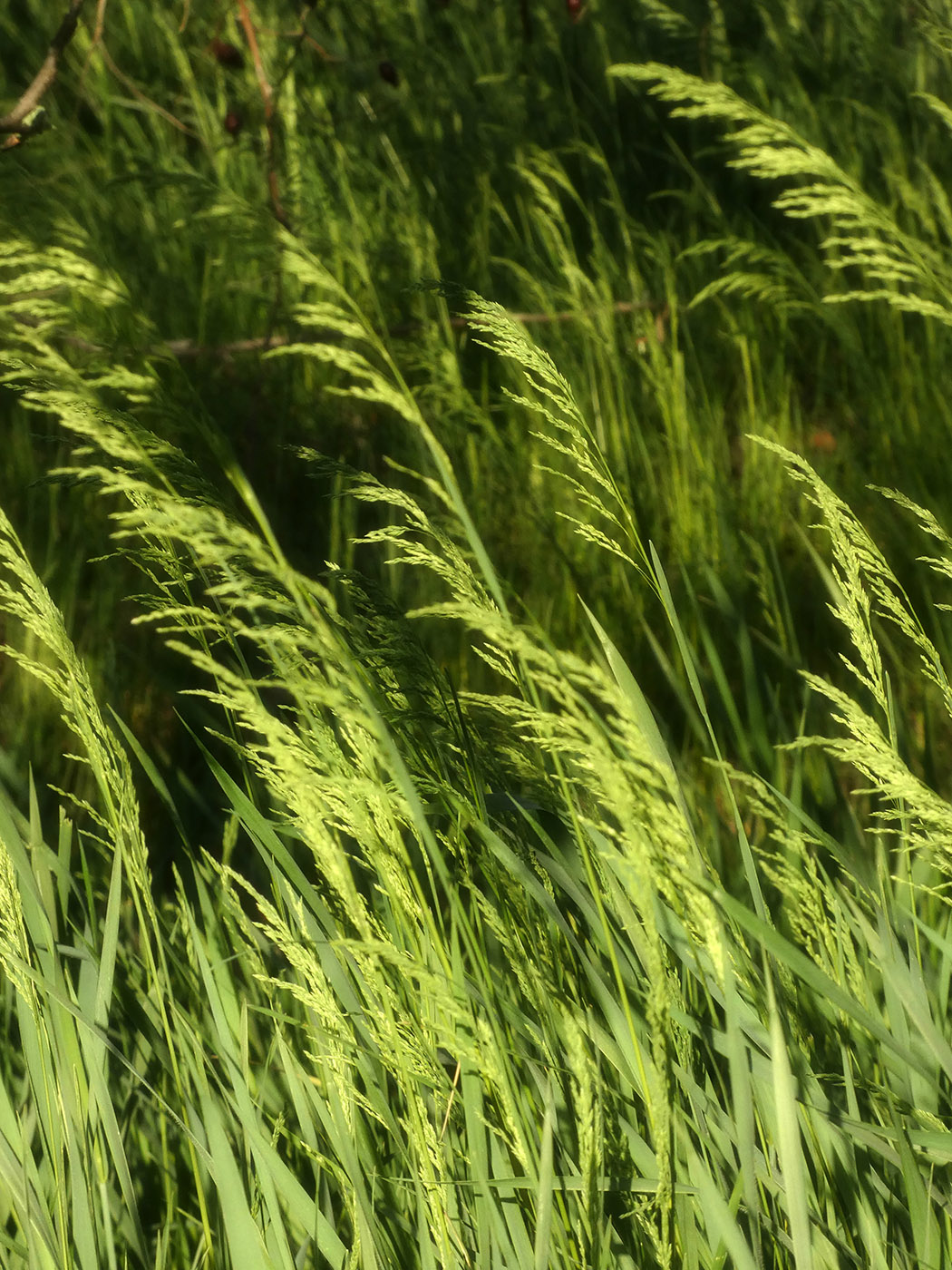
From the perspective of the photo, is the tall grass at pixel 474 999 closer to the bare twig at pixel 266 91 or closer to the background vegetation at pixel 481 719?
the background vegetation at pixel 481 719

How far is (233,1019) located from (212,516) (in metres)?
0.67

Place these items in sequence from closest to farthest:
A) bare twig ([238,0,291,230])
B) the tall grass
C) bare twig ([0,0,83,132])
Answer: the tall grass, bare twig ([0,0,83,132]), bare twig ([238,0,291,230])

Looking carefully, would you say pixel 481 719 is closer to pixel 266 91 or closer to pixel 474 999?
pixel 474 999

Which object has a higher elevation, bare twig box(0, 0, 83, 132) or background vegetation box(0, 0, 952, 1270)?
bare twig box(0, 0, 83, 132)

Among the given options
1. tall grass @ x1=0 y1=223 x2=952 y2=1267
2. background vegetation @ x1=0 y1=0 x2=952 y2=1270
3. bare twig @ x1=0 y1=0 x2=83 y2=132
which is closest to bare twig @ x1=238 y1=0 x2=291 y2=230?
background vegetation @ x1=0 y1=0 x2=952 y2=1270

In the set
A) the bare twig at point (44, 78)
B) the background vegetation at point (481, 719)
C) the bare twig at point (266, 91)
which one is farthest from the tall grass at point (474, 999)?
the bare twig at point (266, 91)

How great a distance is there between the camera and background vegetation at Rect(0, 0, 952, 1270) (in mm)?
788

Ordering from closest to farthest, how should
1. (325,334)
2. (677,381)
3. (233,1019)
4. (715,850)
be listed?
(233,1019) → (715,850) → (677,381) → (325,334)

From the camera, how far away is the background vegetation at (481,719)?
79 cm

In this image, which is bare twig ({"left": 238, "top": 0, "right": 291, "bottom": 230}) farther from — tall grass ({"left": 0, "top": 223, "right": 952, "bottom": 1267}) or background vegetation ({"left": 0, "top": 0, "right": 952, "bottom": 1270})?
tall grass ({"left": 0, "top": 223, "right": 952, "bottom": 1267})

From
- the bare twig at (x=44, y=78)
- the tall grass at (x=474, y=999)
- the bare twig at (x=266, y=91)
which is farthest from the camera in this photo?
the bare twig at (x=266, y=91)

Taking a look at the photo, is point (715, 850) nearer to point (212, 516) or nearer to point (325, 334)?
point (212, 516)

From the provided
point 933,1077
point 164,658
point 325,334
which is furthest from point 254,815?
point 325,334

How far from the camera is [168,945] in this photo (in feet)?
3.78
